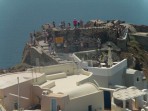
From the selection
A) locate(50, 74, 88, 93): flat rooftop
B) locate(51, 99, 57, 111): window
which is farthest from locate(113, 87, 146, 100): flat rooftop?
locate(51, 99, 57, 111): window

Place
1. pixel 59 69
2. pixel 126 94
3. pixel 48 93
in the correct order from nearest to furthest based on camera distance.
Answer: pixel 48 93 → pixel 126 94 → pixel 59 69

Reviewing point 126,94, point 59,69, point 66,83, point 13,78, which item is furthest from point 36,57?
point 126,94

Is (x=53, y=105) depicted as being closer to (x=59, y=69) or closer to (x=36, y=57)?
(x=59, y=69)

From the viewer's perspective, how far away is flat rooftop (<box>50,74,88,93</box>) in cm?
2905

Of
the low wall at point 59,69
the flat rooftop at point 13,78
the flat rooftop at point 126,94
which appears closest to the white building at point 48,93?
the flat rooftop at point 13,78

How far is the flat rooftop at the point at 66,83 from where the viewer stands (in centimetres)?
2905

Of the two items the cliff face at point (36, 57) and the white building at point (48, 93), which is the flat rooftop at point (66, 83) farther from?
the cliff face at point (36, 57)

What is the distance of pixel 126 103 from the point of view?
86.2 feet

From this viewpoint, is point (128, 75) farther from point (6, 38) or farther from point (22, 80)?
point (6, 38)

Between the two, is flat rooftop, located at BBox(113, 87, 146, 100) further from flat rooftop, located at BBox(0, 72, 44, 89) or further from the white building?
flat rooftop, located at BBox(0, 72, 44, 89)

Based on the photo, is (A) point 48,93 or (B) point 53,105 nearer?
(B) point 53,105

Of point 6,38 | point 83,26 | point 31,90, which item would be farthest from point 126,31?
point 6,38

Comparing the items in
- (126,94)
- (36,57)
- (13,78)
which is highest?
(36,57)

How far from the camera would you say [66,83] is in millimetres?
31203
